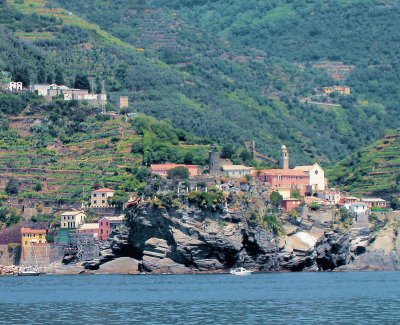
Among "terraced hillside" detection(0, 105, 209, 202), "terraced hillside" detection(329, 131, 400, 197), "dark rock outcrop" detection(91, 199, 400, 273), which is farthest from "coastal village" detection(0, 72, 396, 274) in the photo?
"terraced hillside" detection(329, 131, 400, 197)

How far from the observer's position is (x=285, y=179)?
499 ft

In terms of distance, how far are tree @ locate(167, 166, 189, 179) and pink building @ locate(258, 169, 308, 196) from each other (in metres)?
8.50

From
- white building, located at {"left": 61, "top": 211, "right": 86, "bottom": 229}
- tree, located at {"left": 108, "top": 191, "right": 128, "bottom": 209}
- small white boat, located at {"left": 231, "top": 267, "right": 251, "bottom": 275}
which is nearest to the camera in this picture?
small white boat, located at {"left": 231, "top": 267, "right": 251, "bottom": 275}

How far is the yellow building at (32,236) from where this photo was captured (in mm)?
142500

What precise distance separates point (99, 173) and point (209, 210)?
2657cm

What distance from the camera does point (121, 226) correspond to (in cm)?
13938

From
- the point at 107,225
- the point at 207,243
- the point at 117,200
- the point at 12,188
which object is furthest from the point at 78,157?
the point at 207,243

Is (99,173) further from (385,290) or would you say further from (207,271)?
(385,290)

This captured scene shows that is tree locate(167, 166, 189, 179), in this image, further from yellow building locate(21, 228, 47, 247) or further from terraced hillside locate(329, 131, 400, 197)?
terraced hillside locate(329, 131, 400, 197)

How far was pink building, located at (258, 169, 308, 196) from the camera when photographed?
495 ft

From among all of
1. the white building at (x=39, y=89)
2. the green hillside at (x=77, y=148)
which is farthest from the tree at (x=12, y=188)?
the white building at (x=39, y=89)

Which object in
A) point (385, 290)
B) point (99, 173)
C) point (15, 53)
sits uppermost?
point (15, 53)

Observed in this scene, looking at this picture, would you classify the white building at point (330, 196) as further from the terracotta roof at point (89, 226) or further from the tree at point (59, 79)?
the tree at point (59, 79)

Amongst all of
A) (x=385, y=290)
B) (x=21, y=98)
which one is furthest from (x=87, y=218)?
(x=385, y=290)
